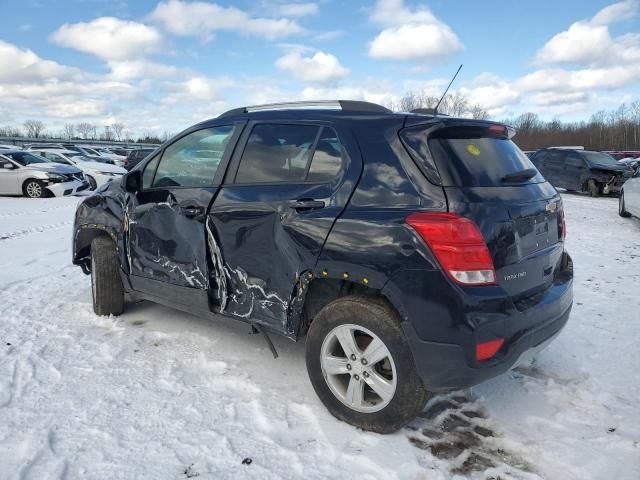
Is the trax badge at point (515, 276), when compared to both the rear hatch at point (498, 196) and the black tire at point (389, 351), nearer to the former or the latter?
the rear hatch at point (498, 196)

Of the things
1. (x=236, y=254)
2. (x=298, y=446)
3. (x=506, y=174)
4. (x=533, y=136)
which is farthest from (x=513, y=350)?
(x=533, y=136)

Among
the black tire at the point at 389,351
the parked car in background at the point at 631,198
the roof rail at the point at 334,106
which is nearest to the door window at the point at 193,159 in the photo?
the roof rail at the point at 334,106

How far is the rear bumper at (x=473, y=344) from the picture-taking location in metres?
2.37

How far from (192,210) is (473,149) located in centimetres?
191

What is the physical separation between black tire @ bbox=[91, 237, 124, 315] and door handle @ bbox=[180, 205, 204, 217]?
3.87 feet

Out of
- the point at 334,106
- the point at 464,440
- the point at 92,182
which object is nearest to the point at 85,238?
the point at 334,106

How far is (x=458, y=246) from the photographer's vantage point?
7.75 ft

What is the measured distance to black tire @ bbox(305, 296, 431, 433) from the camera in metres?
2.53

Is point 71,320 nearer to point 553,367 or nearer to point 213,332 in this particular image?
point 213,332

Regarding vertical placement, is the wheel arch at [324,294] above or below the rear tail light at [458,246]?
below

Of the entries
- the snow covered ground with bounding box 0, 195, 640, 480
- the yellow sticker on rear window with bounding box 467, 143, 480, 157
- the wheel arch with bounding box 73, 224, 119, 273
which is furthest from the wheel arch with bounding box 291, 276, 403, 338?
the wheel arch with bounding box 73, 224, 119, 273

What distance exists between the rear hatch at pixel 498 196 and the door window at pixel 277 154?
67 cm

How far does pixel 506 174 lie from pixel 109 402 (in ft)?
8.88

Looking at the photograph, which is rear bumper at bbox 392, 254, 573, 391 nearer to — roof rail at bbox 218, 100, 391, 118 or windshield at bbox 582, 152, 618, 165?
roof rail at bbox 218, 100, 391, 118
